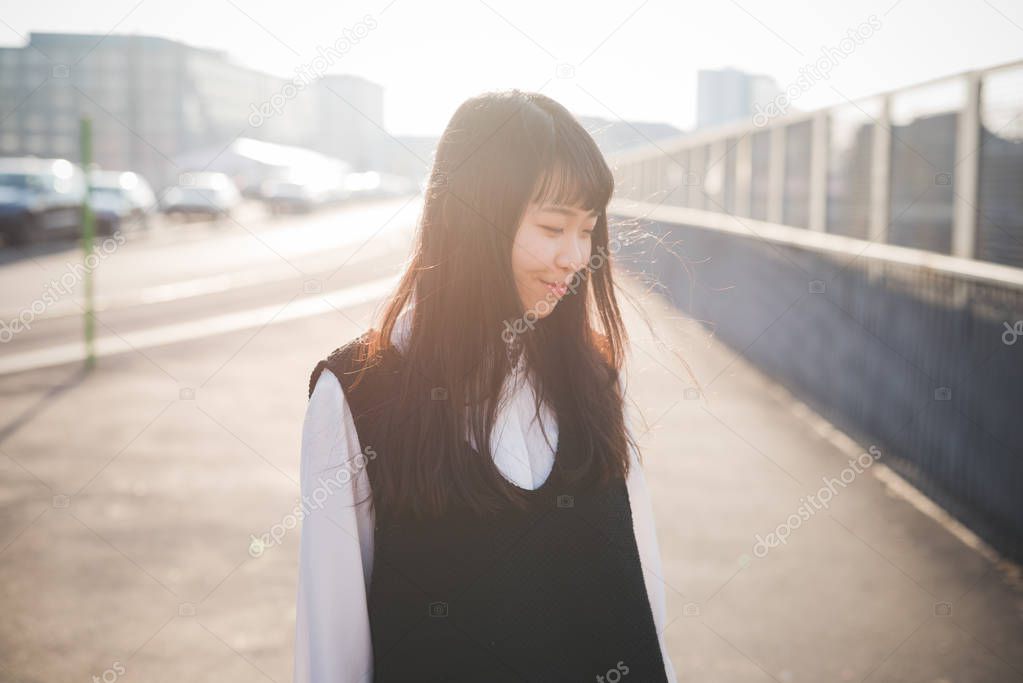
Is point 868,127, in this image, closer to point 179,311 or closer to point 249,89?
point 179,311

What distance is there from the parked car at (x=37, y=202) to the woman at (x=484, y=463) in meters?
28.0

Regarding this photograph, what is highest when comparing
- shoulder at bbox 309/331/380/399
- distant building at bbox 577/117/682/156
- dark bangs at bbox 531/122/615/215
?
distant building at bbox 577/117/682/156

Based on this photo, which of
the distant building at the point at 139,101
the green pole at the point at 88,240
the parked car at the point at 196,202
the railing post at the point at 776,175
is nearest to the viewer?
the green pole at the point at 88,240

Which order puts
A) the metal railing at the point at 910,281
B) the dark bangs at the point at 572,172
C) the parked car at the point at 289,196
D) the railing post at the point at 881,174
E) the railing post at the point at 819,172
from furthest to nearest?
the parked car at the point at 289,196, the railing post at the point at 819,172, the railing post at the point at 881,174, the metal railing at the point at 910,281, the dark bangs at the point at 572,172

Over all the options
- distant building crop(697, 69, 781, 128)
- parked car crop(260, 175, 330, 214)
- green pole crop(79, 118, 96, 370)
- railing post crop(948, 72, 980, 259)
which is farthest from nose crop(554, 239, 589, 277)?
parked car crop(260, 175, 330, 214)

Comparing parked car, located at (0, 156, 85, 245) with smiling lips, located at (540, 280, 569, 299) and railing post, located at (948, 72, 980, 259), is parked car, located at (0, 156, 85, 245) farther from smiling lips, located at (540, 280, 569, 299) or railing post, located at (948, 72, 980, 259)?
smiling lips, located at (540, 280, 569, 299)

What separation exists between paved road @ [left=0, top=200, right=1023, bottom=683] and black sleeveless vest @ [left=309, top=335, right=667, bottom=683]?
50 cm

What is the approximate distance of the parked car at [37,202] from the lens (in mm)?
27578

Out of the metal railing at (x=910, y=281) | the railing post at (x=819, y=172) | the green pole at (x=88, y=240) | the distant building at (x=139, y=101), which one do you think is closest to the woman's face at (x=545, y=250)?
the metal railing at (x=910, y=281)

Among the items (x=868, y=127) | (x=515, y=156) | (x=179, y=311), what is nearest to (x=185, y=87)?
(x=179, y=311)

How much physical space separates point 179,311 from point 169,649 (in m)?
12.1

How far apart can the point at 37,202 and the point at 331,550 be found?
28934 mm

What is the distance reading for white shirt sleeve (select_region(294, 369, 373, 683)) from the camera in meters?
1.88

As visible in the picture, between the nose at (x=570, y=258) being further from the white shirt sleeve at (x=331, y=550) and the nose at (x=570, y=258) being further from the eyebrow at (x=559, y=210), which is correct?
the white shirt sleeve at (x=331, y=550)
